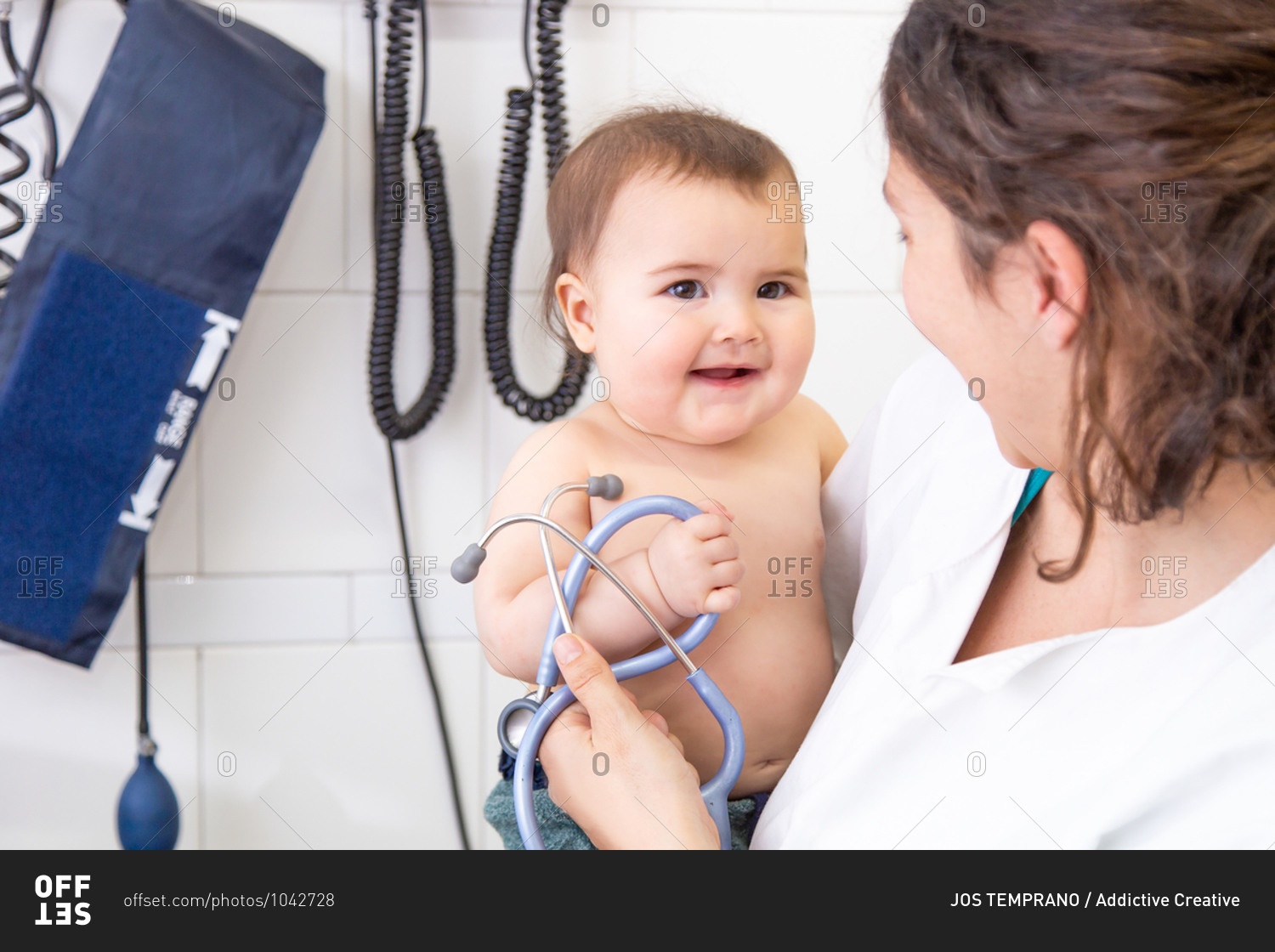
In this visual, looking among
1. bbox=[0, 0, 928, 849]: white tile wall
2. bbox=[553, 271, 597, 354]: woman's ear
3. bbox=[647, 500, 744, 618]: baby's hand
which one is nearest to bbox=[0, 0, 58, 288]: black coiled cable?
bbox=[0, 0, 928, 849]: white tile wall

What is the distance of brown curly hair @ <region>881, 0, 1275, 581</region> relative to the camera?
0.53 meters

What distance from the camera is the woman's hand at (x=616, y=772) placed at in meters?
0.66

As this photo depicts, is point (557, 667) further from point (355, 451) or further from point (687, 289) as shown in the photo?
point (355, 451)

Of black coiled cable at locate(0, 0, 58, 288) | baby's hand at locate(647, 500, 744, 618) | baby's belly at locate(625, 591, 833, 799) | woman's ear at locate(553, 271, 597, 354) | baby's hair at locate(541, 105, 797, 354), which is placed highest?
black coiled cable at locate(0, 0, 58, 288)

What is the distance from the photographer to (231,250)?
97cm

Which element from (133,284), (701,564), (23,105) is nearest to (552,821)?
(701,564)

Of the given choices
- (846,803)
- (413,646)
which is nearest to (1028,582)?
(846,803)

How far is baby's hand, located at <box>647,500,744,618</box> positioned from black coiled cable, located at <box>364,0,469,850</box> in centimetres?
47

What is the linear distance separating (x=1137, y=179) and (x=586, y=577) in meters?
0.51

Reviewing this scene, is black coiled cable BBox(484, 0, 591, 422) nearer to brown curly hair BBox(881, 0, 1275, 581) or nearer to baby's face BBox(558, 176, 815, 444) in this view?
baby's face BBox(558, 176, 815, 444)

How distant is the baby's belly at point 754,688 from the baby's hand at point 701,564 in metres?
0.12

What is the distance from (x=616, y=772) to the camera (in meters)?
0.68
